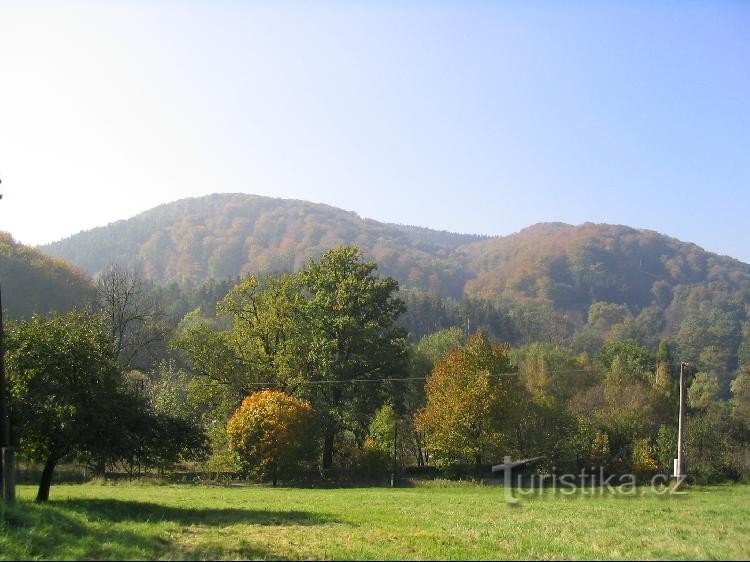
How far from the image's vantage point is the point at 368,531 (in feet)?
52.8

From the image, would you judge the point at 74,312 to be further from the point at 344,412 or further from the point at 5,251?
the point at 5,251

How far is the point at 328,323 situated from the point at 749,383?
4885 cm

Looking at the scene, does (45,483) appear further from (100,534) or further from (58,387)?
(100,534)

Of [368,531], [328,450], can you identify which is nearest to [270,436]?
[328,450]

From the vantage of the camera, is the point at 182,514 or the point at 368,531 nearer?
the point at 368,531

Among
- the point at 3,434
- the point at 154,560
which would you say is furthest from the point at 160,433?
the point at 154,560

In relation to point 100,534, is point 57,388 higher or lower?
higher

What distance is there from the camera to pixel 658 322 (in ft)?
520

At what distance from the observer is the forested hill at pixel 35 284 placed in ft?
275

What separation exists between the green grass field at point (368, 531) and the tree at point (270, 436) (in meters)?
17.2

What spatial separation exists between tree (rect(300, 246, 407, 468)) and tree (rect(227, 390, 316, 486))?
5487mm

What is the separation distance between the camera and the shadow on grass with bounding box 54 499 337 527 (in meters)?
17.6

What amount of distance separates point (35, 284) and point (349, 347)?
2306 inches

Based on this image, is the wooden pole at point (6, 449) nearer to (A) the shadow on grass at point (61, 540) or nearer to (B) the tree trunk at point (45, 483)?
(A) the shadow on grass at point (61, 540)
